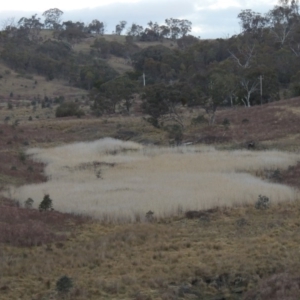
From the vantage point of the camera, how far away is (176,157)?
30.8 m

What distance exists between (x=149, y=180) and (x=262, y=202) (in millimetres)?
6746

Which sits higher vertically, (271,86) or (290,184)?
(271,86)

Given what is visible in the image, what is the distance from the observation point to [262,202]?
19156mm

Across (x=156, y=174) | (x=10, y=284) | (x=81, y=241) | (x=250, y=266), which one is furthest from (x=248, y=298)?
(x=156, y=174)

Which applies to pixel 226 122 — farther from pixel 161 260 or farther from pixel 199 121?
pixel 161 260

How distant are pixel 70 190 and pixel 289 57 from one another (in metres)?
57.5

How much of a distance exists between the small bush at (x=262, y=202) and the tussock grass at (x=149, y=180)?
50 cm

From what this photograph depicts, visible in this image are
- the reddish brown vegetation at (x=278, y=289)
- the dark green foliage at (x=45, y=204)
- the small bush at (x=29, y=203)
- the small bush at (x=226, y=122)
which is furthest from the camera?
the small bush at (x=226, y=122)

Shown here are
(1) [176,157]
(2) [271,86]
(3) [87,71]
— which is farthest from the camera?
(3) [87,71]

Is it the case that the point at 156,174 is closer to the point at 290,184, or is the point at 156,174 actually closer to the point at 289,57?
the point at 290,184

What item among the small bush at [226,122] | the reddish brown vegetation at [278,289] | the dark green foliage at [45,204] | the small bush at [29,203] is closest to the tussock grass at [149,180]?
the small bush at [29,203]

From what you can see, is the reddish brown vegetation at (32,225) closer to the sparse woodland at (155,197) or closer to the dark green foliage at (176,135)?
the sparse woodland at (155,197)

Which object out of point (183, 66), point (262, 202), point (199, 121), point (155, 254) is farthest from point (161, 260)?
point (183, 66)

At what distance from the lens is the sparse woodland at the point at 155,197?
480 inches
